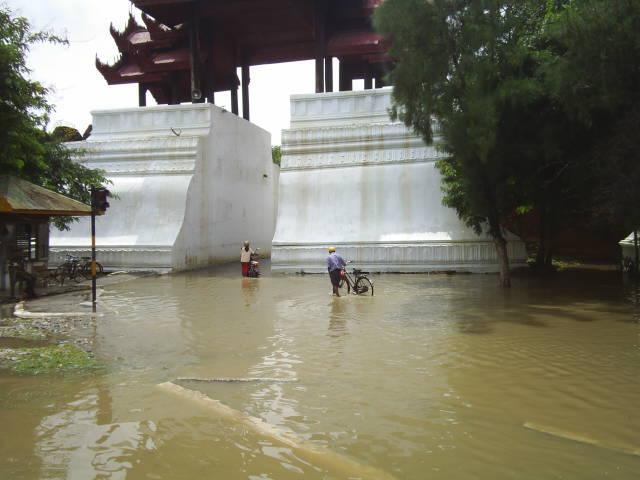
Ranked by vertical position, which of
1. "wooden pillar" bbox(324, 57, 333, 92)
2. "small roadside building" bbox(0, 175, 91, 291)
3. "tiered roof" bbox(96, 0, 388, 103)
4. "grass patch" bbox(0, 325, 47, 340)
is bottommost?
"grass patch" bbox(0, 325, 47, 340)

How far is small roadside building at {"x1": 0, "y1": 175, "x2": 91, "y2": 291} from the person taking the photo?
11.5m

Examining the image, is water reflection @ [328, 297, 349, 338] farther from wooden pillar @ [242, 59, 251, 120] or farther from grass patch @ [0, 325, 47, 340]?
wooden pillar @ [242, 59, 251, 120]

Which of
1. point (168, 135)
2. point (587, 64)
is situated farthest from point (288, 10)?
point (587, 64)

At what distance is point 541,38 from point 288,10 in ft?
34.5

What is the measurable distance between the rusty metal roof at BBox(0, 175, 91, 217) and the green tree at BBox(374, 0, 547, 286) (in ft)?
25.0

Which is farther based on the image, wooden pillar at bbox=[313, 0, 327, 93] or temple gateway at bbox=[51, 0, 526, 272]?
wooden pillar at bbox=[313, 0, 327, 93]

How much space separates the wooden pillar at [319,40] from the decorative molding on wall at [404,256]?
18.4 ft

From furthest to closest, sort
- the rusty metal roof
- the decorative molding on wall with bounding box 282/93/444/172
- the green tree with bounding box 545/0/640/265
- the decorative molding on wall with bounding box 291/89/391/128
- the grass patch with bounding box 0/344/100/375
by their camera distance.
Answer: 1. the decorative molding on wall with bounding box 291/89/391/128
2. the decorative molding on wall with bounding box 282/93/444/172
3. the rusty metal roof
4. the green tree with bounding box 545/0/640/265
5. the grass patch with bounding box 0/344/100/375

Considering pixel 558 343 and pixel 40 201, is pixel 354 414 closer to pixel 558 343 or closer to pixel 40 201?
pixel 558 343

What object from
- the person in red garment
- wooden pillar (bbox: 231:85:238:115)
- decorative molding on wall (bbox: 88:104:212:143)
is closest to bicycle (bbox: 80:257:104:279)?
the person in red garment

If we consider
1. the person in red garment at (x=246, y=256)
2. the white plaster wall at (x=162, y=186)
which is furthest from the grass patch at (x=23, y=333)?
the white plaster wall at (x=162, y=186)

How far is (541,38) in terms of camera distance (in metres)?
11.5

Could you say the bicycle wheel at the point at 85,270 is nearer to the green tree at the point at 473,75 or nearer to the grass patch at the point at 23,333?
the grass patch at the point at 23,333

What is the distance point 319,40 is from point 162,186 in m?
7.06
